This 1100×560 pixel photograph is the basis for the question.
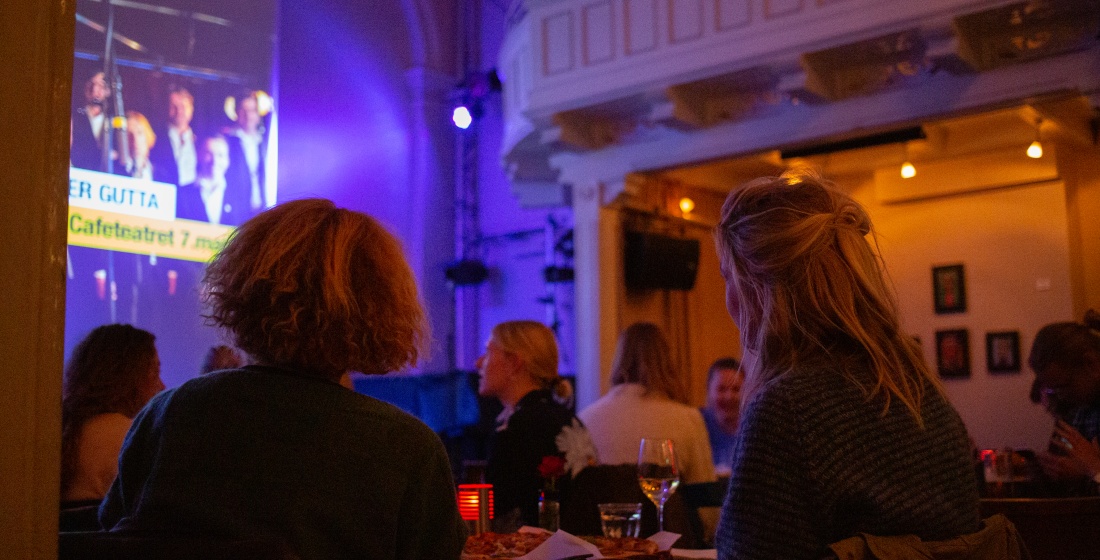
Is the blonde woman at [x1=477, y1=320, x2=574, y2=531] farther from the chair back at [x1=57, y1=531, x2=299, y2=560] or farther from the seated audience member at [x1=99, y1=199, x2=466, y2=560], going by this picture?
the chair back at [x1=57, y1=531, x2=299, y2=560]

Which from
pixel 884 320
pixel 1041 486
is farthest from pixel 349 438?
pixel 1041 486

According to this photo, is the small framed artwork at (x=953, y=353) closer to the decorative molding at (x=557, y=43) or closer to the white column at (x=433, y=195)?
the decorative molding at (x=557, y=43)

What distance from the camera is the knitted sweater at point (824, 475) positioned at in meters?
1.40

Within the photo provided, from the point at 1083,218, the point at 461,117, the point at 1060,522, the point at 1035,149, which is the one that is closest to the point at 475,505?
the point at 1060,522

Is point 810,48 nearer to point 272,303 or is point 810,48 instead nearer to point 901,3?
point 901,3

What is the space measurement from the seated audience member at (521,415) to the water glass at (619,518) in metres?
0.66

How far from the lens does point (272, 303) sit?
1.58 metres

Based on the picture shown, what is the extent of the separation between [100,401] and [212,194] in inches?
176

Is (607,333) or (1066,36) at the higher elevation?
(1066,36)

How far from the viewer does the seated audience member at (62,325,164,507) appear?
3.35m

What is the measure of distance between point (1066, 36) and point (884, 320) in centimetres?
509

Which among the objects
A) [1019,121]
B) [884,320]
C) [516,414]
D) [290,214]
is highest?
[1019,121]

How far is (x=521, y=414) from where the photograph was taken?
3.32 meters

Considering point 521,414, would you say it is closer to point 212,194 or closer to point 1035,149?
point 212,194
